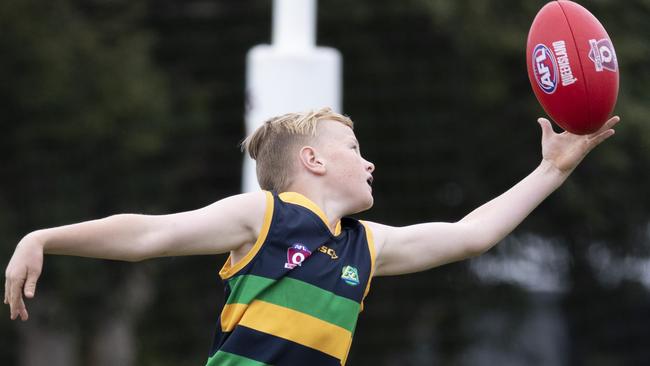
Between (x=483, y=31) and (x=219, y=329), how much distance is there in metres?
7.59

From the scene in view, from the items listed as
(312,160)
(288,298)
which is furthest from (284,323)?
(312,160)

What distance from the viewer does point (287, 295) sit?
2816 millimetres

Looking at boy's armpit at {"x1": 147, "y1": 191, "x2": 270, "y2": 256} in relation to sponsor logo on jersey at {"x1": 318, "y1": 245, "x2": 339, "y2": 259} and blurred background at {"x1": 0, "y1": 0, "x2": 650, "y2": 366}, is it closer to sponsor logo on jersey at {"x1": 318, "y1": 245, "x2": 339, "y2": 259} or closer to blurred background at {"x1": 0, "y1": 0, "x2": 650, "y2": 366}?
sponsor logo on jersey at {"x1": 318, "y1": 245, "x2": 339, "y2": 259}

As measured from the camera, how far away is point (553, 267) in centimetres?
1259

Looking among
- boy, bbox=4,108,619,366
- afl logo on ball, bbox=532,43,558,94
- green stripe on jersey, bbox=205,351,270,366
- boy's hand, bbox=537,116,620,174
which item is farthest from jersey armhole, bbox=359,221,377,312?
afl logo on ball, bbox=532,43,558,94

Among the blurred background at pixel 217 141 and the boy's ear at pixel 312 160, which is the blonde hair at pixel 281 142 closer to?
the boy's ear at pixel 312 160

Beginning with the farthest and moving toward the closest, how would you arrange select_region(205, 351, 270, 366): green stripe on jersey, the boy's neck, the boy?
the boy's neck < select_region(205, 351, 270, 366): green stripe on jersey < the boy

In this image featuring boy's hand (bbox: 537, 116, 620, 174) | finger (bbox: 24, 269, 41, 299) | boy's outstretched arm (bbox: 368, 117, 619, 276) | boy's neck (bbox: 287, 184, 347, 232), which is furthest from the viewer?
boy's hand (bbox: 537, 116, 620, 174)

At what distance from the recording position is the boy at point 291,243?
2645mm

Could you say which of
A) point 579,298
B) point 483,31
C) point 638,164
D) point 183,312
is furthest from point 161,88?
point 579,298

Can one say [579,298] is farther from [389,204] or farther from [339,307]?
[339,307]

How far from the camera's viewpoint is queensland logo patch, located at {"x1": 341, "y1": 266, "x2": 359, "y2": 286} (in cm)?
288

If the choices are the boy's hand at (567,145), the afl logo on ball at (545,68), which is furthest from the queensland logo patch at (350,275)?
the afl logo on ball at (545,68)

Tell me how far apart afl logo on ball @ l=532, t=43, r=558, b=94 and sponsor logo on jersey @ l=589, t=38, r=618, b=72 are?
106mm
